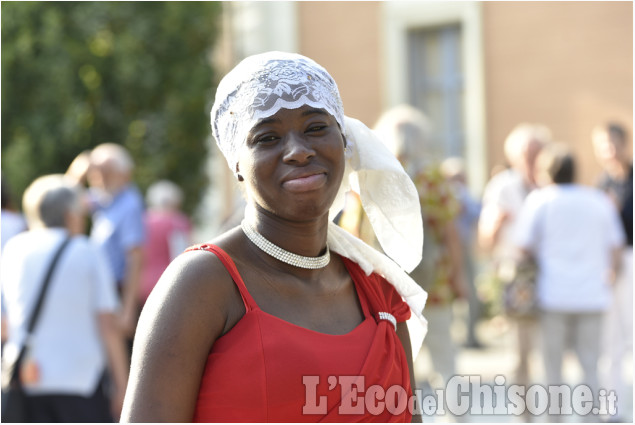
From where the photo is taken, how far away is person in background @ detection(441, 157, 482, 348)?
923 cm

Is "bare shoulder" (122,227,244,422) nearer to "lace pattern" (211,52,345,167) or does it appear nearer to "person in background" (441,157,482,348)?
"lace pattern" (211,52,345,167)

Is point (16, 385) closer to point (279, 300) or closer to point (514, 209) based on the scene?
point (279, 300)

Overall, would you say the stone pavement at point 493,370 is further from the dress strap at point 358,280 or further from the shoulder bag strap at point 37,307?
the dress strap at point 358,280

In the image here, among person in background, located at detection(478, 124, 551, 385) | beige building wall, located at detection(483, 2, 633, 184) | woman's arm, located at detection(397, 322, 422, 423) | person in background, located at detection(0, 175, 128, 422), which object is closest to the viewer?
woman's arm, located at detection(397, 322, 422, 423)

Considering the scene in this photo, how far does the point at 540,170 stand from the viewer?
22.2 ft

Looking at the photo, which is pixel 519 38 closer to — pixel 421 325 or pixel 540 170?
pixel 540 170

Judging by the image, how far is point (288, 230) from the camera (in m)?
2.35

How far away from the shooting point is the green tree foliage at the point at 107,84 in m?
12.3

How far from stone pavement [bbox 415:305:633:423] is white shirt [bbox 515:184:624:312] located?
63cm

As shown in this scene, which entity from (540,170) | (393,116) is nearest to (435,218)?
(393,116)

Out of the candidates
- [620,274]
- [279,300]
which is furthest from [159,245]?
[279,300]

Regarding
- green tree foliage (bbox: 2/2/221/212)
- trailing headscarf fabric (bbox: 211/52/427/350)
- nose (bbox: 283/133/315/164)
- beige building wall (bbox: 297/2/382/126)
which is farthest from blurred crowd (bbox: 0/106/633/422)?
beige building wall (bbox: 297/2/382/126)

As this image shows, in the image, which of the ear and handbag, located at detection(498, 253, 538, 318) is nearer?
the ear

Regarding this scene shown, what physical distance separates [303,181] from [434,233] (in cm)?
367
